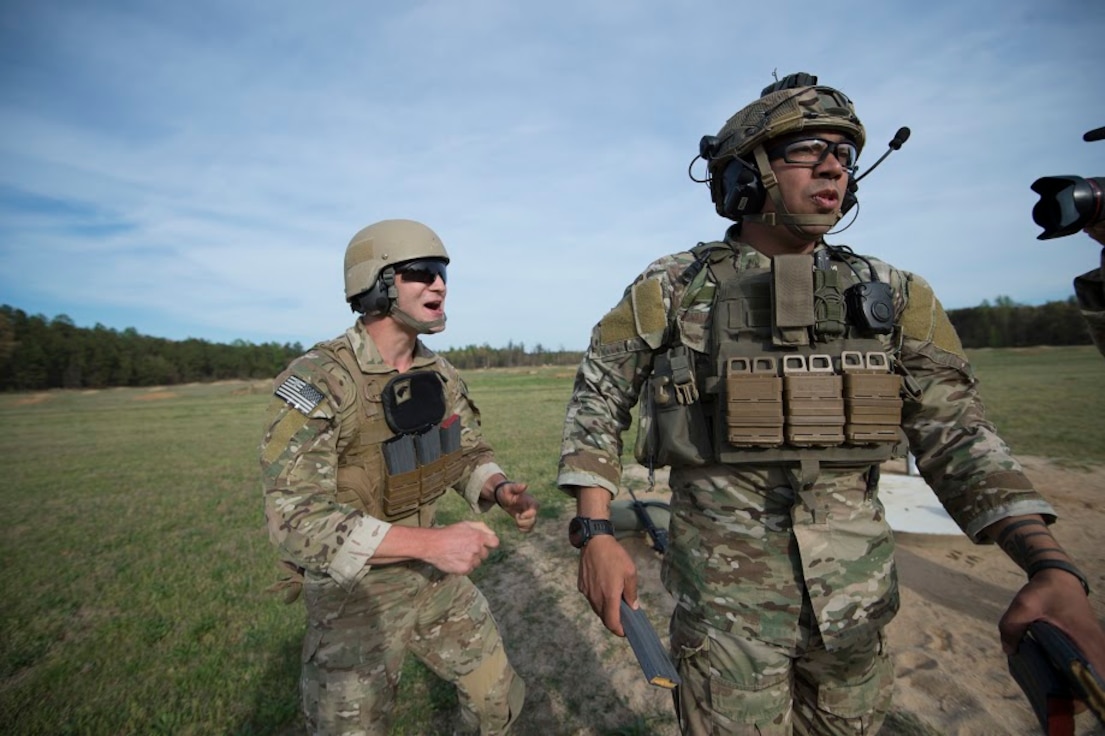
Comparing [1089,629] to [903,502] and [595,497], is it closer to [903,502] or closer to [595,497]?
[595,497]

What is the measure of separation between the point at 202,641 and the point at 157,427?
2245 cm

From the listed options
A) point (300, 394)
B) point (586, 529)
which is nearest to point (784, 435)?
point (586, 529)

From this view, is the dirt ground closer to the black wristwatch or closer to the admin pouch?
the admin pouch

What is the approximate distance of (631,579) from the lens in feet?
5.65

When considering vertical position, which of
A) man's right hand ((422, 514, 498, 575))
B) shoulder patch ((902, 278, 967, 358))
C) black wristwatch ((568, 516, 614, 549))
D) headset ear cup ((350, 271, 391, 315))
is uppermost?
headset ear cup ((350, 271, 391, 315))

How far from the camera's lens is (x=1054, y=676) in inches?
49.4

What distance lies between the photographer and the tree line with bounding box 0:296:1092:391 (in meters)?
44.2

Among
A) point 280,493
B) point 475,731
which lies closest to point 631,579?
point 280,493

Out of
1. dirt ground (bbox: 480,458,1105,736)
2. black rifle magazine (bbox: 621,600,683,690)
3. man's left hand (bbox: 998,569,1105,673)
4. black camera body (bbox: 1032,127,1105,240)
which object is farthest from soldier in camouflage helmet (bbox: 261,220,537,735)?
black camera body (bbox: 1032,127,1105,240)

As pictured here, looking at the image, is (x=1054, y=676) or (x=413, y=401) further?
(x=413, y=401)

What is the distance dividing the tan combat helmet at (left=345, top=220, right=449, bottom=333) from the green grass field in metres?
2.80

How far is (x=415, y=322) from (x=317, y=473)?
1012 millimetres

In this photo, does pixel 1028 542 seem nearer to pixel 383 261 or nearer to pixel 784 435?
pixel 784 435

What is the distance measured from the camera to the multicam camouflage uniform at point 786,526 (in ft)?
6.23
